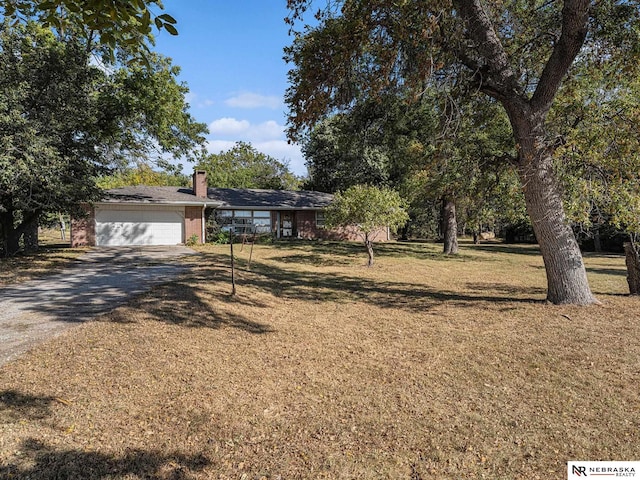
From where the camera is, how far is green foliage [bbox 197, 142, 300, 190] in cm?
4172

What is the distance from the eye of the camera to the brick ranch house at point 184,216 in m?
18.8

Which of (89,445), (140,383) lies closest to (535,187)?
(140,383)

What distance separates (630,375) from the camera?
395cm

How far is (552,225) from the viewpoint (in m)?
6.74

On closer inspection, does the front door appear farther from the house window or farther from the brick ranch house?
the house window

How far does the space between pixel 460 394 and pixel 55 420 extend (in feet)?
11.9

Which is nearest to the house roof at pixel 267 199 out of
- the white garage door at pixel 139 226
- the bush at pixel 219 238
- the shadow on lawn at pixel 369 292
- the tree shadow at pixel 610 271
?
the bush at pixel 219 238

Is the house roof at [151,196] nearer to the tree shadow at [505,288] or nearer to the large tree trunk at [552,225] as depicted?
Result: the tree shadow at [505,288]

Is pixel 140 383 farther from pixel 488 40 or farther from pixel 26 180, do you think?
pixel 26 180

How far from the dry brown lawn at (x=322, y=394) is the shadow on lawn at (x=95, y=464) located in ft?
0.04

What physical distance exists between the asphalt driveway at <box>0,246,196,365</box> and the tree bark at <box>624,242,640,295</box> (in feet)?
33.7

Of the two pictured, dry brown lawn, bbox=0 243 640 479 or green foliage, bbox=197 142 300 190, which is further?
green foliage, bbox=197 142 300 190

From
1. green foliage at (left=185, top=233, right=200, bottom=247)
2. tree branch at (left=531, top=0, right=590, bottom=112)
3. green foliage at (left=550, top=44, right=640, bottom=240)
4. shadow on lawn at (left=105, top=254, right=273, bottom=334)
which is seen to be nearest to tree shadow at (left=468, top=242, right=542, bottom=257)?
green foliage at (left=550, top=44, right=640, bottom=240)

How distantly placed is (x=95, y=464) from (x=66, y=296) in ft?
18.9
